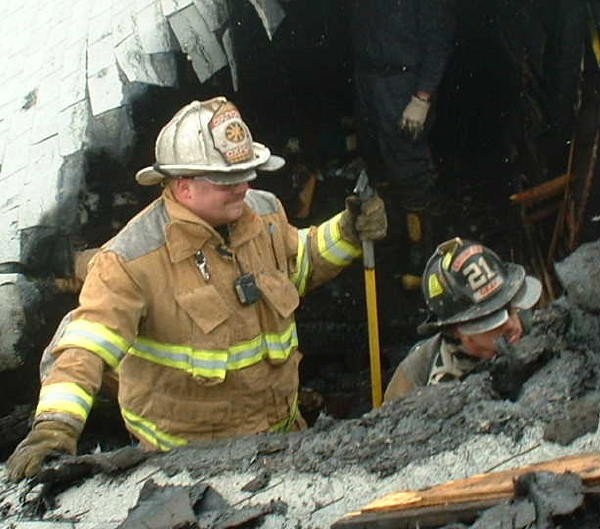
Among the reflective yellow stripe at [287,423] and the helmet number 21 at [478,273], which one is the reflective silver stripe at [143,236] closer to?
the reflective yellow stripe at [287,423]

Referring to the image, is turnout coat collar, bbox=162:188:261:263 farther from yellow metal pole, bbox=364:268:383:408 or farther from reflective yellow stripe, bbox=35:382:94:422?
yellow metal pole, bbox=364:268:383:408

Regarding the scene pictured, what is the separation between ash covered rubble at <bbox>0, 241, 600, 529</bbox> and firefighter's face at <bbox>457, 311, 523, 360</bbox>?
538 mm

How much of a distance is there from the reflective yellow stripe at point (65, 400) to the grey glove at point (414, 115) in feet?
10.7

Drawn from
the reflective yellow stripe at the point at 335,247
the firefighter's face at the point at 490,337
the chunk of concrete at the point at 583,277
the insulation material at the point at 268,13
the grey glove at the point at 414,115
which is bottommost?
the grey glove at the point at 414,115

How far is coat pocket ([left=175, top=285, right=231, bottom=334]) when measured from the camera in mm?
4355

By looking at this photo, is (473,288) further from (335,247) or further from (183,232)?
(183,232)

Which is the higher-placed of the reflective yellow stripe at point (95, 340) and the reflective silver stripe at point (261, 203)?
the reflective yellow stripe at point (95, 340)

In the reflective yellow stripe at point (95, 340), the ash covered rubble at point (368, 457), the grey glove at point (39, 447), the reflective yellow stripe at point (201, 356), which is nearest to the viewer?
the ash covered rubble at point (368, 457)

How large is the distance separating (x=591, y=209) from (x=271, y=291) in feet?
8.46

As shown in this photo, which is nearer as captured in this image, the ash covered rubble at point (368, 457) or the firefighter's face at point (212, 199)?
the ash covered rubble at point (368, 457)

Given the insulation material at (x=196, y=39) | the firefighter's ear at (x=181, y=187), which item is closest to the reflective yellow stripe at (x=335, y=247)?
the firefighter's ear at (x=181, y=187)

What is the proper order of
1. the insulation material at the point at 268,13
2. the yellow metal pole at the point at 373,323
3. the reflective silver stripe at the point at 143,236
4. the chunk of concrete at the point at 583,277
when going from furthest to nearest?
the yellow metal pole at the point at 373,323 → the insulation material at the point at 268,13 → the reflective silver stripe at the point at 143,236 → the chunk of concrete at the point at 583,277

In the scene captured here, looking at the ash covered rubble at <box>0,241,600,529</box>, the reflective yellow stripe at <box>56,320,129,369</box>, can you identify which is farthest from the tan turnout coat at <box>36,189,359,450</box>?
the ash covered rubble at <box>0,241,600,529</box>

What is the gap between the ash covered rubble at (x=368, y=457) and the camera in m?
2.94
